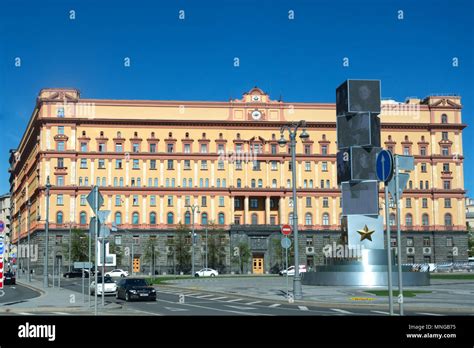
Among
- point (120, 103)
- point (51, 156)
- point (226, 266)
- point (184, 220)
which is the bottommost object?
point (226, 266)

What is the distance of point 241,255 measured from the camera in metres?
107

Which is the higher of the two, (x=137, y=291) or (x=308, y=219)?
(x=308, y=219)

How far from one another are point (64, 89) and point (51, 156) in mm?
11752

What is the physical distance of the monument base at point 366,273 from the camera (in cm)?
4512

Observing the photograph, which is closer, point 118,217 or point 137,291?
point 137,291

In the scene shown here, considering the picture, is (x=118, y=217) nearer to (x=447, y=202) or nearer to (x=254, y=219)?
(x=254, y=219)

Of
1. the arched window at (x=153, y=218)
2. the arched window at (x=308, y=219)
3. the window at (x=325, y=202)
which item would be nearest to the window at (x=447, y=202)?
the window at (x=325, y=202)

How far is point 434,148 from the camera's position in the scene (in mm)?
115438

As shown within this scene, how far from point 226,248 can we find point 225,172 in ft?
44.8

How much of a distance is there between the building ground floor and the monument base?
5690 centimetres

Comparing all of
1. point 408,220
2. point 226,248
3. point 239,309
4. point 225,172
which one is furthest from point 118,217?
point 239,309
